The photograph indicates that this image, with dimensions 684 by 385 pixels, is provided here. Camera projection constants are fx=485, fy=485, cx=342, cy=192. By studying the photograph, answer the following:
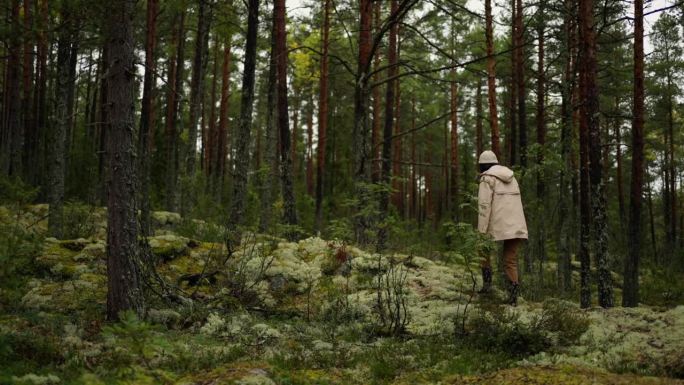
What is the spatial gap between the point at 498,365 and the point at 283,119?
361 inches

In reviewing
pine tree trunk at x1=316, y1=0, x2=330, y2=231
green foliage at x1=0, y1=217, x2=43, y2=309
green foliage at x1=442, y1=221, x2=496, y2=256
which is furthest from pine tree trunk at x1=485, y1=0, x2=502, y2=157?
green foliage at x1=0, y1=217, x2=43, y2=309

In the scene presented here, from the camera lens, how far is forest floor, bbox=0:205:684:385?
3990 mm

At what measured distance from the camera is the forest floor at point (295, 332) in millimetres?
3990

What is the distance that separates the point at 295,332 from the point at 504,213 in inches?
132

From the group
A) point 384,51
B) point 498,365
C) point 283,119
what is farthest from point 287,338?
point 384,51

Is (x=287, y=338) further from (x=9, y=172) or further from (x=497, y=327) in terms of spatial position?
(x=9, y=172)

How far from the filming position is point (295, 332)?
5.89 m

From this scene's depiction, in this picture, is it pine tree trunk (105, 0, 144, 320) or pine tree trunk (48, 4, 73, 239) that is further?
pine tree trunk (48, 4, 73, 239)

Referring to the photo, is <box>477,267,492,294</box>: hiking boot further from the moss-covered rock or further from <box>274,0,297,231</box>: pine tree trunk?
<box>274,0,297,231</box>: pine tree trunk

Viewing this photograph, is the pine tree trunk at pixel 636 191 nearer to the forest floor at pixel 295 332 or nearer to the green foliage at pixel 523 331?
the forest floor at pixel 295 332

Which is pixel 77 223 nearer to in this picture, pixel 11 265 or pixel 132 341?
pixel 11 265

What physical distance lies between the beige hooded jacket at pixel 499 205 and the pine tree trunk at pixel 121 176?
4.53m

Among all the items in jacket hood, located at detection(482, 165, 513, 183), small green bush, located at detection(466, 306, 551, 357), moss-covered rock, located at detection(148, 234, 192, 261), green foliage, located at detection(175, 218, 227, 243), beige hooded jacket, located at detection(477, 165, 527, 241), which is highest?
jacket hood, located at detection(482, 165, 513, 183)

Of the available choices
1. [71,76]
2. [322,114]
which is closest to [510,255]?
[71,76]
